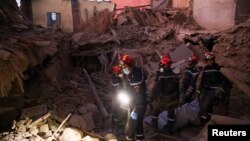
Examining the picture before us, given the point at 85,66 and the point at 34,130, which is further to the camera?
the point at 85,66

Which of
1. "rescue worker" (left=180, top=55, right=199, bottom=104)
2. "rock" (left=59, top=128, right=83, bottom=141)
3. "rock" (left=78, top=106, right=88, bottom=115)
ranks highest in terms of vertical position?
"rescue worker" (left=180, top=55, right=199, bottom=104)

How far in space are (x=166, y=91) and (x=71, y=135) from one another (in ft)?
8.66

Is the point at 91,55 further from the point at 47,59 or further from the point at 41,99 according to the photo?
the point at 41,99

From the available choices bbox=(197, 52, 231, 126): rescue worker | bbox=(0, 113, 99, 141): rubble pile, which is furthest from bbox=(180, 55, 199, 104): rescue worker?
bbox=(0, 113, 99, 141): rubble pile

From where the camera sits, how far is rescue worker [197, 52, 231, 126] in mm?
6629

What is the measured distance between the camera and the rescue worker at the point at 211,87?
21.7ft

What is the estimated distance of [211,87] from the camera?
6.66 metres

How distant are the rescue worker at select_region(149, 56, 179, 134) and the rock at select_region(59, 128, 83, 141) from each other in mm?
2110

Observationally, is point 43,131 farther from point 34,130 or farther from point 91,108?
point 91,108

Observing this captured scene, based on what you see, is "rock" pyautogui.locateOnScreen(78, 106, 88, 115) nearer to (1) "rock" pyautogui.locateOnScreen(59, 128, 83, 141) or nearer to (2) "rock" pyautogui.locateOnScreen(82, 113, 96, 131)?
(2) "rock" pyautogui.locateOnScreen(82, 113, 96, 131)

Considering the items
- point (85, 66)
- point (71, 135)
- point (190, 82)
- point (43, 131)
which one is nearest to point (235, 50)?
point (190, 82)

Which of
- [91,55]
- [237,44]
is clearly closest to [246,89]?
[237,44]

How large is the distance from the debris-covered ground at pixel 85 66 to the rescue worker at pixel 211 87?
56 cm

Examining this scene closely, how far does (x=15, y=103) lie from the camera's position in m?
6.97
